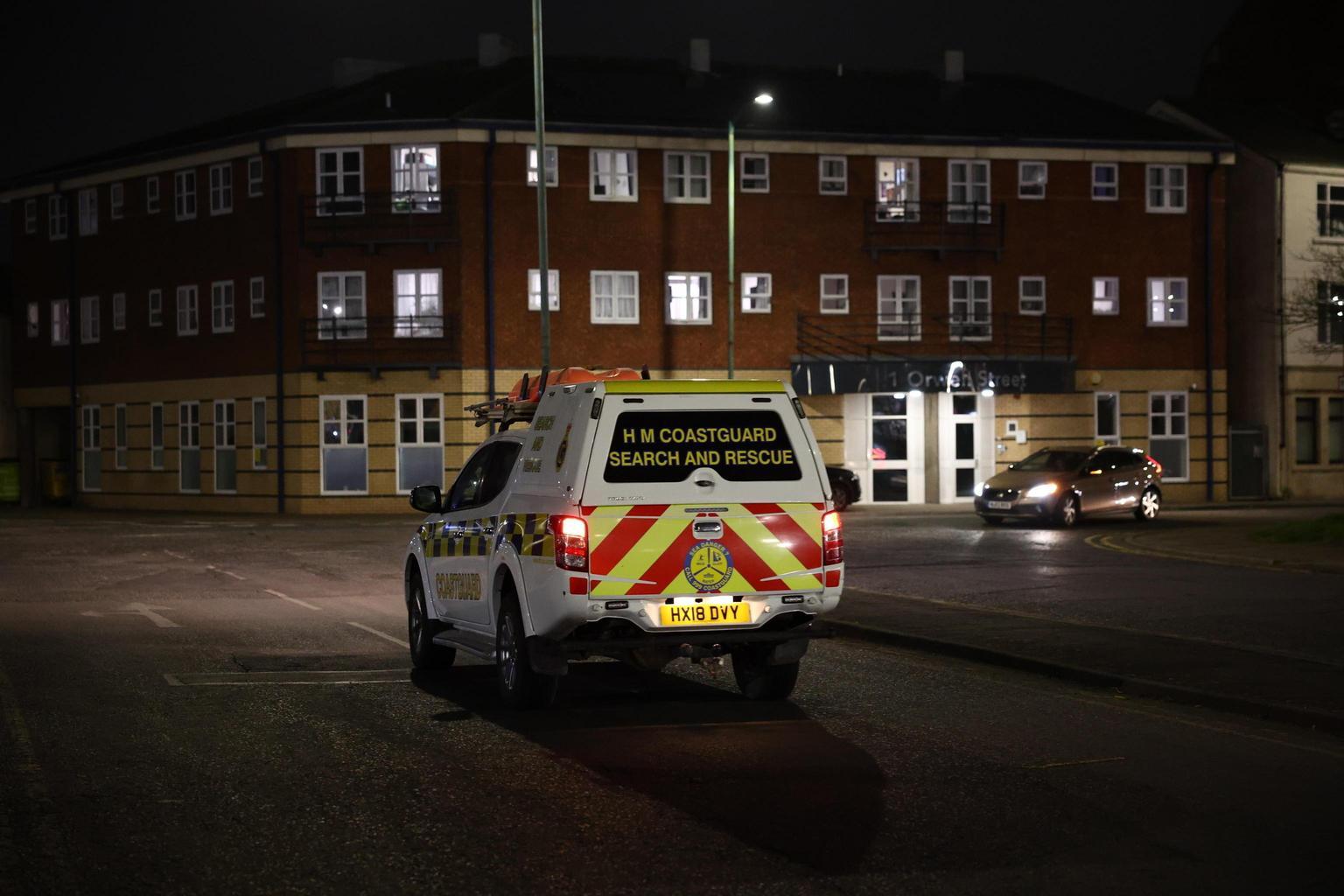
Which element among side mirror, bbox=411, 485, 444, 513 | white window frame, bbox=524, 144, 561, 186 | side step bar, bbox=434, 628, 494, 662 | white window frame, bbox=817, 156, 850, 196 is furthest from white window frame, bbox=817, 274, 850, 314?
side step bar, bbox=434, 628, 494, 662

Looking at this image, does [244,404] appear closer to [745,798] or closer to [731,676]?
[731,676]

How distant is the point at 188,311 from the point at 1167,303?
26.3 m

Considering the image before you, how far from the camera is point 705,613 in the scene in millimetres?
10562

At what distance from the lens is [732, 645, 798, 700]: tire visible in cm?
Result: 1116

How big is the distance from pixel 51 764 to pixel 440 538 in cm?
429

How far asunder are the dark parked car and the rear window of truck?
88.5 ft

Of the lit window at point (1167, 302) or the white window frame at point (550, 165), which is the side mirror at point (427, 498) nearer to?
the white window frame at point (550, 165)

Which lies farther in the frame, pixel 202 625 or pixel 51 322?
pixel 51 322

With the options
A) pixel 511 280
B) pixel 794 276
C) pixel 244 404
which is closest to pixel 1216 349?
pixel 794 276

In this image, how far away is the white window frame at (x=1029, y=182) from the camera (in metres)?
45.3

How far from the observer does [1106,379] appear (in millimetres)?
45344

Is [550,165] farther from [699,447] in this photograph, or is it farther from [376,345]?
[699,447]

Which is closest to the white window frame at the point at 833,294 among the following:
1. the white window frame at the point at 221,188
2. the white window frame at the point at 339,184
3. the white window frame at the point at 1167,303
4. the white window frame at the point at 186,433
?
the white window frame at the point at 1167,303

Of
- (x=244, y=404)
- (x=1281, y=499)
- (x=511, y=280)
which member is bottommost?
(x=1281, y=499)
